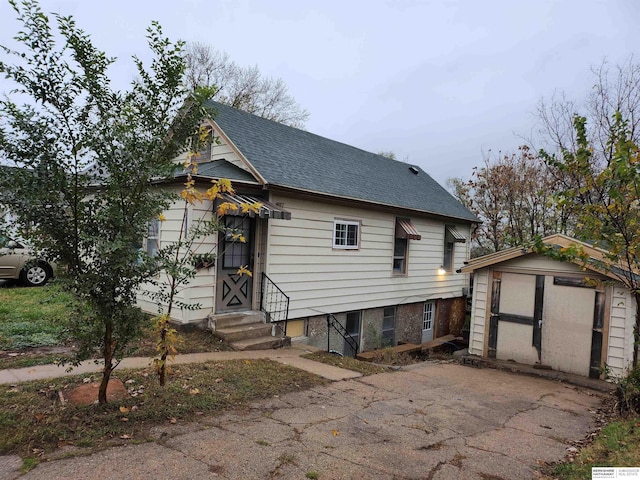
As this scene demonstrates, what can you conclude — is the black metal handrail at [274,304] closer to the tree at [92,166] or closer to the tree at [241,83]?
the tree at [92,166]

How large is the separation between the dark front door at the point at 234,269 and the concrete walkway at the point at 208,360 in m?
1.44

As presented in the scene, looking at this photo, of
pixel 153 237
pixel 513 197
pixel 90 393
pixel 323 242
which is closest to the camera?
pixel 90 393

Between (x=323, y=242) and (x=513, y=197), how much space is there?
544 inches

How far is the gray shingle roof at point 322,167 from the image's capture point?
9.98 meters

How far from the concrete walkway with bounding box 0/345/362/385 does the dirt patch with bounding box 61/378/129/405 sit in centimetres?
61

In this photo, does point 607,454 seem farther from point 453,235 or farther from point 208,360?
point 453,235

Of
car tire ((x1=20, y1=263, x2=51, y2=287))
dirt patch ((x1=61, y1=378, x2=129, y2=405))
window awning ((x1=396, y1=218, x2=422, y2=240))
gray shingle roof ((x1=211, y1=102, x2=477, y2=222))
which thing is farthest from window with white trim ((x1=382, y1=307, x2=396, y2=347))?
car tire ((x1=20, y1=263, x2=51, y2=287))

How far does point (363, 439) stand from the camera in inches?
174

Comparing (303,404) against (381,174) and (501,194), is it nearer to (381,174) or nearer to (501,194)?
(381,174)

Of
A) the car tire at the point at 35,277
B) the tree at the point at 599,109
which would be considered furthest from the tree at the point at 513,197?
the car tire at the point at 35,277

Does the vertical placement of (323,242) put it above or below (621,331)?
above

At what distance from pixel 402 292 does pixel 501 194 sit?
10.6 m

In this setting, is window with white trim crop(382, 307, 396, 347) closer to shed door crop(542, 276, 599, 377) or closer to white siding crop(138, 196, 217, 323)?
shed door crop(542, 276, 599, 377)

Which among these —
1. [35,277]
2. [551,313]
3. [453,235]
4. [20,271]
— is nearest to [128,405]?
[551,313]
